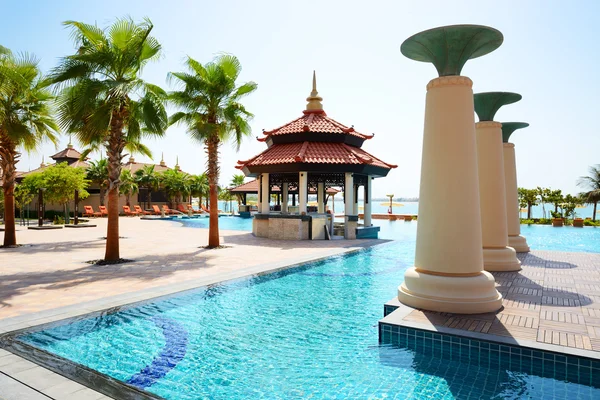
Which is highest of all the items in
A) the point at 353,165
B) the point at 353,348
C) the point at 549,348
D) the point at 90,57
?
the point at 90,57

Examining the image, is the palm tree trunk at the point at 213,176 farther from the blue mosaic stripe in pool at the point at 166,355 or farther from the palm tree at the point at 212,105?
the blue mosaic stripe in pool at the point at 166,355

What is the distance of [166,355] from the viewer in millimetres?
4906

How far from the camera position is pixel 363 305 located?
24.2 feet

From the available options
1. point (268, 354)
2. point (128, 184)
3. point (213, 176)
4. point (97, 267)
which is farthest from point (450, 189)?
point (128, 184)

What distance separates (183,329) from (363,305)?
3444 mm

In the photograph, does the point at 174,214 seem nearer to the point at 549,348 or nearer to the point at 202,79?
the point at 202,79

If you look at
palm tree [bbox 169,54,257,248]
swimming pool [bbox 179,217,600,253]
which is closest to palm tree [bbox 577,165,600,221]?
swimming pool [bbox 179,217,600,253]

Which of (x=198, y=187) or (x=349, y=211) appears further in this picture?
(x=198, y=187)

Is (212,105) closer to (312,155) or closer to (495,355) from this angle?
(312,155)

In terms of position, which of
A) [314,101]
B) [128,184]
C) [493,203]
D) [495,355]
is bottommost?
[495,355]

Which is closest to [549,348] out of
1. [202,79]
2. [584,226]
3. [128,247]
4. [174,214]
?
[202,79]

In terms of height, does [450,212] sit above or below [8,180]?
below

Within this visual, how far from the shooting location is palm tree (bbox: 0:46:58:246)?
14.5 metres

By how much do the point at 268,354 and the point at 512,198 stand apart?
11318 millimetres
